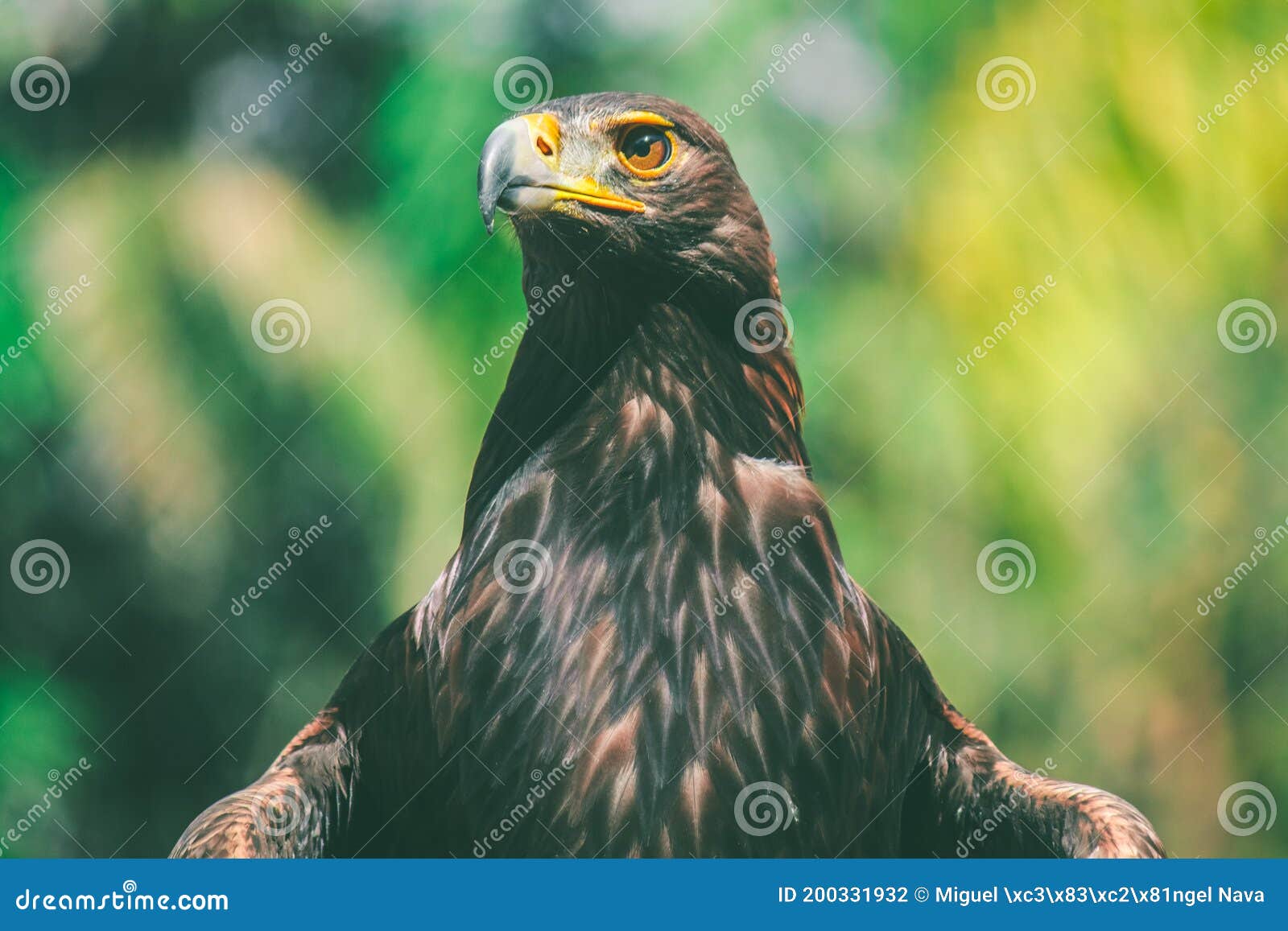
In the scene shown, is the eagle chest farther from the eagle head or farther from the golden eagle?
the eagle head

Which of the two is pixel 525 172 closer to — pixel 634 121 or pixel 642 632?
pixel 634 121

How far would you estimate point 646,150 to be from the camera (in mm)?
2572

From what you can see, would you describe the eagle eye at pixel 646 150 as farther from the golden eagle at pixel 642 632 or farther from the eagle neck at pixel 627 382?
the eagle neck at pixel 627 382

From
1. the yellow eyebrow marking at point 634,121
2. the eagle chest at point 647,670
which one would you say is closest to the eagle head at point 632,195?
the yellow eyebrow marking at point 634,121

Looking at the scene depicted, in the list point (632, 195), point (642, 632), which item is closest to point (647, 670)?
point (642, 632)

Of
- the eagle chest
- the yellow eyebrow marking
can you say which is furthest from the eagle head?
the eagle chest

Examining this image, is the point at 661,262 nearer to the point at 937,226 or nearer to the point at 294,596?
the point at 937,226

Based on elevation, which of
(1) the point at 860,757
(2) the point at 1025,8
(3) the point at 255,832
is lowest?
(3) the point at 255,832

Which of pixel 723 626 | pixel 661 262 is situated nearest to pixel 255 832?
pixel 723 626

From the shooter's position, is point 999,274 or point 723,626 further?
point 999,274

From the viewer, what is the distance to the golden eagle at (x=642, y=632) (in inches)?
95.6

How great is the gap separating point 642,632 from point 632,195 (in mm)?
906

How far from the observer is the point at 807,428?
433 centimetres

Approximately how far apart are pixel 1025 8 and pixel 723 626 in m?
3.01
